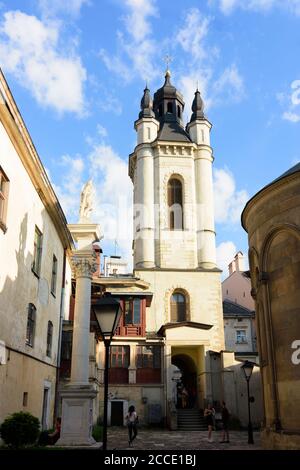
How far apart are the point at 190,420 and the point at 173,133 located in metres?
27.0

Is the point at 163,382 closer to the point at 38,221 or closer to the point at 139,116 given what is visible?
the point at 38,221

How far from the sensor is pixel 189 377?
40438 millimetres

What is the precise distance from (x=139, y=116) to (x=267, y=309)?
34.9 m

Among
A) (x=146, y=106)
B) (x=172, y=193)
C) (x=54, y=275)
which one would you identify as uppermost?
(x=146, y=106)

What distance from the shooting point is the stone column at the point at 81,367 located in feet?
54.1

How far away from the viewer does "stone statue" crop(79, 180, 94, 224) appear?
20789 millimetres

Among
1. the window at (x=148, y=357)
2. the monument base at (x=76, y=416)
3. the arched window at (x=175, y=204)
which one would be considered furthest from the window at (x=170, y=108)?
the monument base at (x=76, y=416)

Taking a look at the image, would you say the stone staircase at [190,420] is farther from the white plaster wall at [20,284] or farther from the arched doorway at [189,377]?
the white plaster wall at [20,284]

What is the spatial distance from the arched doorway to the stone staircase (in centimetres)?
301

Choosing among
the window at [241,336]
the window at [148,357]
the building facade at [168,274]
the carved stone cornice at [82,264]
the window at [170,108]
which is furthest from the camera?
the window at [170,108]

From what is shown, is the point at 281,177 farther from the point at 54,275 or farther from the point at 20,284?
the point at 54,275

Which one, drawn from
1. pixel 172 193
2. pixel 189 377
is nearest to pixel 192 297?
pixel 189 377
